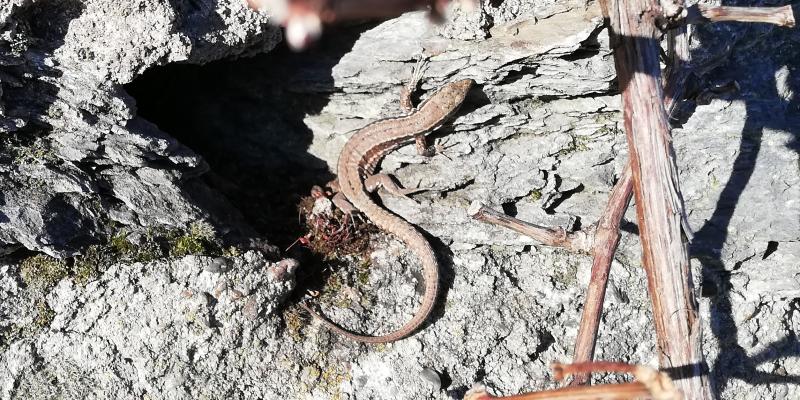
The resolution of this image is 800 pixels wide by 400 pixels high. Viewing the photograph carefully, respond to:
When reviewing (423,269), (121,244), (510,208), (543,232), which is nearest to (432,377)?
(423,269)

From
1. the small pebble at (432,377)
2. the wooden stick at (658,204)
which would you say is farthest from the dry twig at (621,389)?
the small pebble at (432,377)

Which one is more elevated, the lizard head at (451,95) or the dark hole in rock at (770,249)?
the dark hole in rock at (770,249)

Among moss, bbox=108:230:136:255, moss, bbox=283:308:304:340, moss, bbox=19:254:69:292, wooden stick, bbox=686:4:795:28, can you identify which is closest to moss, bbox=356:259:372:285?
moss, bbox=283:308:304:340

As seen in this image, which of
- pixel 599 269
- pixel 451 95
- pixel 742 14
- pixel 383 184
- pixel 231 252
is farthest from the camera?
pixel 383 184

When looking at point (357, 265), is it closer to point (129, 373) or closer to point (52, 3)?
point (129, 373)

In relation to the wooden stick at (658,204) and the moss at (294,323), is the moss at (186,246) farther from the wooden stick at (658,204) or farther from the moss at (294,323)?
the wooden stick at (658,204)

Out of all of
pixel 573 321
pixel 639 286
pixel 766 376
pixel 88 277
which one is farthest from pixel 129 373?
pixel 766 376

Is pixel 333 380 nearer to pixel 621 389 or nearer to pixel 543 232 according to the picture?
pixel 543 232
